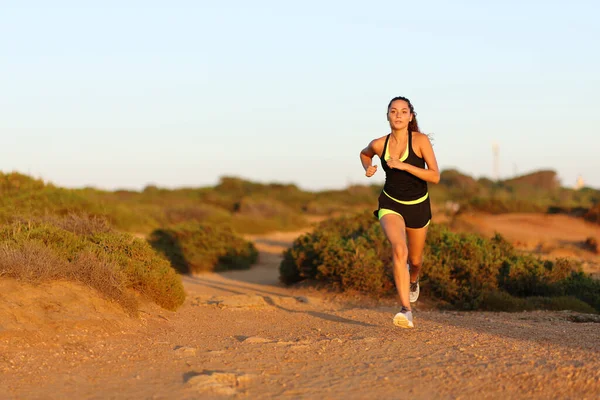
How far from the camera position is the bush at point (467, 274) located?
1137 centimetres

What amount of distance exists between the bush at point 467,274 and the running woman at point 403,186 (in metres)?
3.70

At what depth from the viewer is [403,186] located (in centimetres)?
782

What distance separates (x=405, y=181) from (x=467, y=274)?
183 inches

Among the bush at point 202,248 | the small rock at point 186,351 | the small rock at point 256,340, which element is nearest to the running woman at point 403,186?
the small rock at point 256,340

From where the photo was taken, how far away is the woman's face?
785 cm

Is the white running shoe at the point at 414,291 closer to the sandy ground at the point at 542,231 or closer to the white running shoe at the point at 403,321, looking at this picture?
the white running shoe at the point at 403,321

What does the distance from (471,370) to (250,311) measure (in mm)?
4919

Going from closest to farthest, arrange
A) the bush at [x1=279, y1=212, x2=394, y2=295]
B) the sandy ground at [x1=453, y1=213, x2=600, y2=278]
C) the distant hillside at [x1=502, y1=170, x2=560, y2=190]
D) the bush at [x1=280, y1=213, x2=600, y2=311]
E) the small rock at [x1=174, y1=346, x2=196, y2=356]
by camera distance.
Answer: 1. the small rock at [x1=174, y1=346, x2=196, y2=356]
2. the bush at [x1=280, y1=213, x2=600, y2=311]
3. the bush at [x1=279, y1=212, x2=394, y2=295]
4. the sandy ground at [x1=453, y1=213, x2=600, y2=278]
5. the distant hillside at [x1=502, y1=170, x2=560, y2=190]

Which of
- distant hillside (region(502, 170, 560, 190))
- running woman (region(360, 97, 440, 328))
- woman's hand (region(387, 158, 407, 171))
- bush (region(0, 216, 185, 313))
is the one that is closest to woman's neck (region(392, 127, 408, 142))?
running woman (region(360, 97, 440, 328))

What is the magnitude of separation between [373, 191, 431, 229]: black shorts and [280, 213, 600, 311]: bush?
3.62m

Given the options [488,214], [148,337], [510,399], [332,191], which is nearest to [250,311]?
[148,337]

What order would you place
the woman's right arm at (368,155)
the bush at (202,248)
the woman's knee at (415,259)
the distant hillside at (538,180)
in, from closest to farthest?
1. the woman's right arm at (368,155)
2. the woman's knee at (415,259)
3. the bush at (202,248)
4. the distant hillside at (538,180)

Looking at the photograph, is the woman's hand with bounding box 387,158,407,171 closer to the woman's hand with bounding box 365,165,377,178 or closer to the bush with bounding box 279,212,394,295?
the woman's hand with bounding box 365,165,377,178

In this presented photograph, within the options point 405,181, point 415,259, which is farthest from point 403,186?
point 415,259
